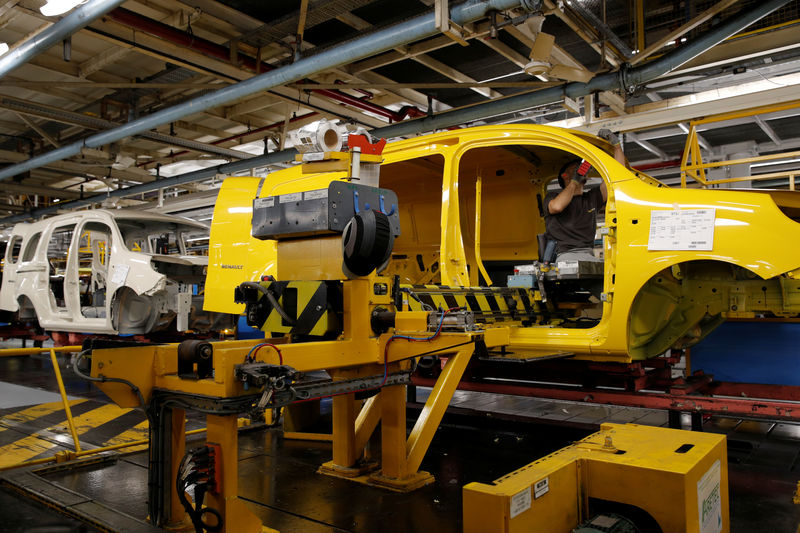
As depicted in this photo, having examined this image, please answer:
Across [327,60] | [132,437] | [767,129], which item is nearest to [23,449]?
[132,437]

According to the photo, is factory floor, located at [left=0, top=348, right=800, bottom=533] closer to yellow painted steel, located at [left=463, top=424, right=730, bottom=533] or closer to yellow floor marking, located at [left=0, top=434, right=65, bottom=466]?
yellow floor marking, located at [left=0, top=434, right=65, bottom=466]

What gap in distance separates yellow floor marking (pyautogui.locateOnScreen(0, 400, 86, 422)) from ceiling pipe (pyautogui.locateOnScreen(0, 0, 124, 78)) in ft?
10.5

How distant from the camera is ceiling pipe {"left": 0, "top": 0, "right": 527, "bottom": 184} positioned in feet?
13.6

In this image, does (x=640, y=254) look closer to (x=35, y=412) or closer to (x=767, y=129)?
(x=35, y=412)

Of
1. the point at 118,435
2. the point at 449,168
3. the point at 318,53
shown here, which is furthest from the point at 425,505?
the point at 318,53

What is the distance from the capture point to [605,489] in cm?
222

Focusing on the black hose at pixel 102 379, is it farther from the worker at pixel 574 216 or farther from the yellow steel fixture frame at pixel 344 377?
the worker at pixel 574 216

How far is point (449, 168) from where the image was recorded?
4637 mm

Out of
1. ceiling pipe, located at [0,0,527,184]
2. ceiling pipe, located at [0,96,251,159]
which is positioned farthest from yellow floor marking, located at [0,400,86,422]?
ceiling pipe, located at [0,96,251,159]

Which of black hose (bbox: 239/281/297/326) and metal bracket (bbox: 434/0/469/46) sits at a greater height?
metal bracket (bbox: 434/0/469/46)

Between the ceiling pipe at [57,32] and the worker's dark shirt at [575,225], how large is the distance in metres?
3.66

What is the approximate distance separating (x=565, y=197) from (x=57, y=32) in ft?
14.0

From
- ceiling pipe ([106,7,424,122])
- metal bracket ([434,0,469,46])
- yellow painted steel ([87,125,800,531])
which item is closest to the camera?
yellow painted steel ([87,125,800,531])

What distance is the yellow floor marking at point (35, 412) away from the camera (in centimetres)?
567
